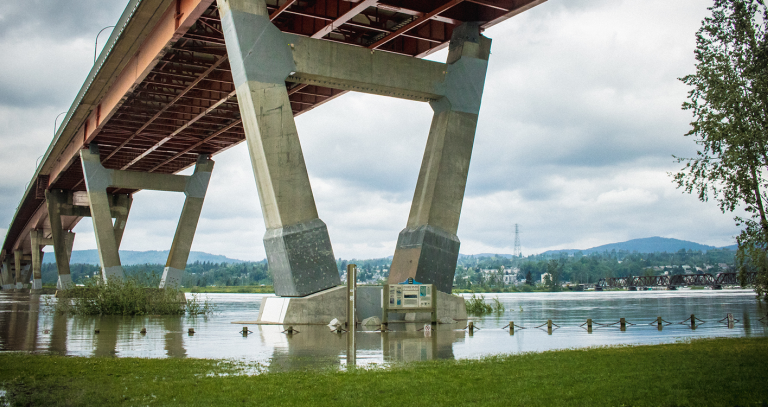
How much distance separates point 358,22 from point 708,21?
15.0 meters

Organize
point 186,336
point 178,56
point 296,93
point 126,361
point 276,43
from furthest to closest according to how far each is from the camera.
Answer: point 296,93
point 178,56
point 276,43
point 186,336
point 126,361

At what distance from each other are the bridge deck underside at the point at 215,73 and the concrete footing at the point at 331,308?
36.9ft

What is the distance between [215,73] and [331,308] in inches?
826

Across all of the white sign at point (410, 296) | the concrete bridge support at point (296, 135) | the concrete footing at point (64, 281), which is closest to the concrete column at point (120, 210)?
the concrete footing at point (64, 281)

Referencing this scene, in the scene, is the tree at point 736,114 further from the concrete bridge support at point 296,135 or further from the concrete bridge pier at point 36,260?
the concrete bridge pier at point 36,260

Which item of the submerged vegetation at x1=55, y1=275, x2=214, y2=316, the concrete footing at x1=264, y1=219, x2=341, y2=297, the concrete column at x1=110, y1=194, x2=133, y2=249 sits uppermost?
the concrete column at x1=110, y1=194, x2=133, y2=249

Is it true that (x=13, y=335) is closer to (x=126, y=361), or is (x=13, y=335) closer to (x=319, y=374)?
(x=126, y=361)

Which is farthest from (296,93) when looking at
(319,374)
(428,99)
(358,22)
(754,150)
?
(319,374)

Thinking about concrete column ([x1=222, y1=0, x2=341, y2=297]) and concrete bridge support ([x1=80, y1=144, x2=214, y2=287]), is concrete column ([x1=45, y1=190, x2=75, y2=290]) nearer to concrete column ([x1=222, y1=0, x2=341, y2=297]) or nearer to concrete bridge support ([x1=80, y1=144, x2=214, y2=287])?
concrete bridge support ([x1=80, y1=144, x2=214, y2=287])

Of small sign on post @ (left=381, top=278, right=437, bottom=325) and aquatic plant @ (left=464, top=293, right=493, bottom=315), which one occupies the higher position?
small sign on post @ (left=381, top=278, right=437, bottom=325)

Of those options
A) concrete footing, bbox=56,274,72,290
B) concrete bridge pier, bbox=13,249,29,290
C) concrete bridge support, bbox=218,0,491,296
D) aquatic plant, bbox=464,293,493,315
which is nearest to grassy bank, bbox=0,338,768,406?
concrete bridge support, bbox=218,0,491,296

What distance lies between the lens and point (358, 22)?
94.5ft

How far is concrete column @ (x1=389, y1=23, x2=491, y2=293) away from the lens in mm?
25094

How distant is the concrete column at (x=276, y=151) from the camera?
21.8 metres
